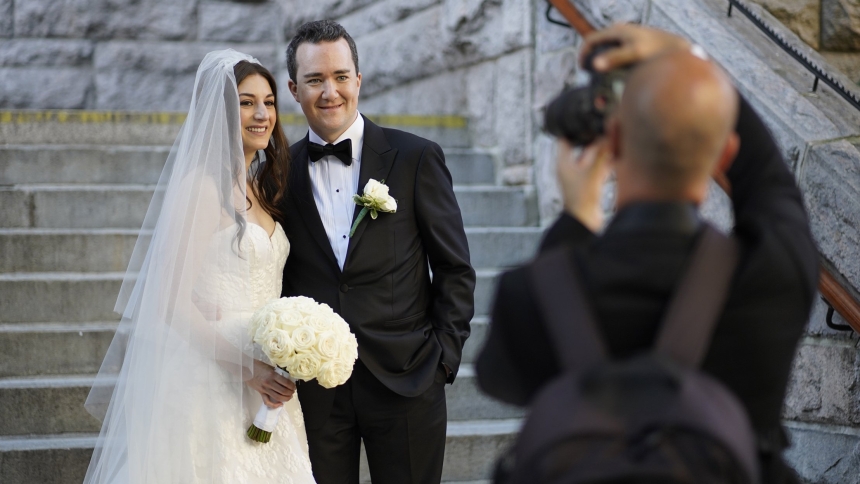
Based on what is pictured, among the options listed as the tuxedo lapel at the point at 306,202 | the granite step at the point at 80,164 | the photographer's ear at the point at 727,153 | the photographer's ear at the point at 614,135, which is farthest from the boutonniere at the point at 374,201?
the granite step at the point at 80,164

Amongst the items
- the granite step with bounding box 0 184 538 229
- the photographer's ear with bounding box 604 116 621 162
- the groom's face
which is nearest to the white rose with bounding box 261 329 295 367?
the groom's face

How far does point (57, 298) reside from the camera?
4.96 metres

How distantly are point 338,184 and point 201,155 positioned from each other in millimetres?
513

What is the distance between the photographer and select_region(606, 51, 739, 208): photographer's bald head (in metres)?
1.47

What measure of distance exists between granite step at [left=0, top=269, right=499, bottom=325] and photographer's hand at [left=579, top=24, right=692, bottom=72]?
3.92m

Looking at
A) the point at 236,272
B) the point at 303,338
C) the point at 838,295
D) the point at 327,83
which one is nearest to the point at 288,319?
the point at 303,338

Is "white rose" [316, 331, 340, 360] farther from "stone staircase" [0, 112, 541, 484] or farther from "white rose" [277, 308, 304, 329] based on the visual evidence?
"stone staircase" [0, 112, 541, 484]

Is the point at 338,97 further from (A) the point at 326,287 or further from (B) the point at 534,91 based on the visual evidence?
(B) the point at 534,91

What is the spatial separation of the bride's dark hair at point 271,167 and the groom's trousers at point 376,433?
2.20 feet

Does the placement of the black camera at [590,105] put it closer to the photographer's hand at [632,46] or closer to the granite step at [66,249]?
the photographer's hand at [632,46]

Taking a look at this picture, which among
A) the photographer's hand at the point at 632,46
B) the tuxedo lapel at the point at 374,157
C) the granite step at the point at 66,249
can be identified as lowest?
the granite step at the point at 66,249

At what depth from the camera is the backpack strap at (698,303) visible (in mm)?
1453

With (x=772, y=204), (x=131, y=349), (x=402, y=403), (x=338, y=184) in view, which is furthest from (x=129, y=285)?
(x=772, y=204)

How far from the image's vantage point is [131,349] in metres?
3.26
